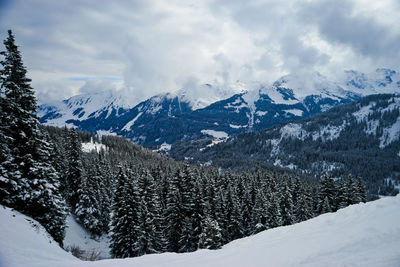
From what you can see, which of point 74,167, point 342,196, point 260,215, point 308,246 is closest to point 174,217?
point 260,215

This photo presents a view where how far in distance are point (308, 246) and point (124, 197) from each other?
74.3ft

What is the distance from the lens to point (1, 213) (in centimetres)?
1225

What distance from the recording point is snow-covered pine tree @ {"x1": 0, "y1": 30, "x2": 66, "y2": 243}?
15930 mm

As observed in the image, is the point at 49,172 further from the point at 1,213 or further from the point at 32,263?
the point at 32,263

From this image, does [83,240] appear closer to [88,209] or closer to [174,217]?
[88,209]

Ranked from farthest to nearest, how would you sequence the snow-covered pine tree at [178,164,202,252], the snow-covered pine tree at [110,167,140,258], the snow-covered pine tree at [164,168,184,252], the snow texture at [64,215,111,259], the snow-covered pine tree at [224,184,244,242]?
the snow-covered pine tree at [224,184,244,242], the snow texture at [64,215,111,259], the snow-covered pine tree at [164,168,184,252], the snow-covered pine tree at [178,164,202,252], the snow-covered pine tree at [110,167,140,258]

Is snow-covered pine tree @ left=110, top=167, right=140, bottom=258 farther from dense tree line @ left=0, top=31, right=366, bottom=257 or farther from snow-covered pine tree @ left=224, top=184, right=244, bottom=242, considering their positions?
snow-covered pine tree @ left=224, top=184, right=244, bottom=242

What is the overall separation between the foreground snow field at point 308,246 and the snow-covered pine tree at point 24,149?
3191mm

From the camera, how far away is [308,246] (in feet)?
31.8

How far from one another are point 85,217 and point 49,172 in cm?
2411

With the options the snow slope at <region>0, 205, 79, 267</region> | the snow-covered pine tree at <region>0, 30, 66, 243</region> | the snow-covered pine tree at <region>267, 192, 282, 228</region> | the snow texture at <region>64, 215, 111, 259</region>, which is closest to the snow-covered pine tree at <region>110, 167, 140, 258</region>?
the snow texture at <region>64, 215, 111, 259</region>

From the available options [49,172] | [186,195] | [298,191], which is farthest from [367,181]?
[49,172]

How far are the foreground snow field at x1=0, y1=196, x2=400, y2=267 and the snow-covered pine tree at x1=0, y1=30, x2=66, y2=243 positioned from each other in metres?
3.19

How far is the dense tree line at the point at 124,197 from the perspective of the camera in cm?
1648
